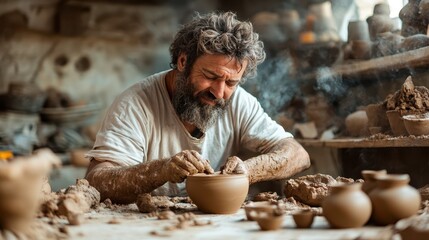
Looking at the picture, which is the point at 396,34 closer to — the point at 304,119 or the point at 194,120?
the point at 304,119

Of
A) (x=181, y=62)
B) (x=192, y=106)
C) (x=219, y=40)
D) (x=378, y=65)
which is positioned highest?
(x=219, y=40)

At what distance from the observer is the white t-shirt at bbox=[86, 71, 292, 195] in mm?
4172

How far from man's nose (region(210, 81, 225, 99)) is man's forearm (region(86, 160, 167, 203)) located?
749 millimetres

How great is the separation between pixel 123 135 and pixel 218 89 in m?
0.74

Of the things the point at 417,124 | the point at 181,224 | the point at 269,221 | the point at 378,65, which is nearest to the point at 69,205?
the point at 181,224

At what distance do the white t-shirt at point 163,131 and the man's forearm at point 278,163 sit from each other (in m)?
0.17

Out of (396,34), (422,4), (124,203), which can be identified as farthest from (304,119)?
(124,203)

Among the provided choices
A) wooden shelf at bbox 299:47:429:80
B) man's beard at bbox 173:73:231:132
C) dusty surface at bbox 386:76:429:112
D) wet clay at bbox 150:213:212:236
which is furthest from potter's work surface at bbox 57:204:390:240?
wooden shelf at bbox 299:47:429:80

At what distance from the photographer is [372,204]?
2809 millimetres

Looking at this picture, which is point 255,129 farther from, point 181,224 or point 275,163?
point 181,224

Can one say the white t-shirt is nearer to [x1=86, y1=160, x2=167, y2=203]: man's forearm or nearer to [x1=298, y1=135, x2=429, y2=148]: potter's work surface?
[x1=86, y1=160, x2=167, y2=203]: man's forearm

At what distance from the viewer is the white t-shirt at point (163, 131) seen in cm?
417

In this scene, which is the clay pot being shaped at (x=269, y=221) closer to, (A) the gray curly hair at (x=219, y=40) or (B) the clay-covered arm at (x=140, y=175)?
(B) the clay-covered arm at (x=140, y=175)

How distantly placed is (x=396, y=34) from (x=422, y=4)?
2.01ft
